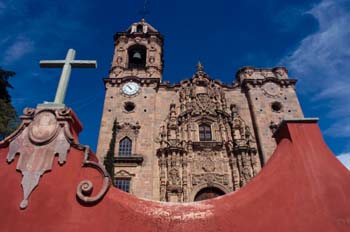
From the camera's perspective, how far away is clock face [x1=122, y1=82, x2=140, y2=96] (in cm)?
1802

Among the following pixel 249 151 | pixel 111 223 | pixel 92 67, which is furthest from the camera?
pixel 249 151

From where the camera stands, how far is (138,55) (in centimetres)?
2081

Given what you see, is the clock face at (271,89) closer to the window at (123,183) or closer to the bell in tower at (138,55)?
the bell in tower at (138,55)

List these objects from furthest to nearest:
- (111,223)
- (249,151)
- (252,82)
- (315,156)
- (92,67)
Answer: (252,82) < (249,151) < (92,67) < (315,156) < (111,223)

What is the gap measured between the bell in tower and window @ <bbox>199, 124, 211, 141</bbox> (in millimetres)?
5768

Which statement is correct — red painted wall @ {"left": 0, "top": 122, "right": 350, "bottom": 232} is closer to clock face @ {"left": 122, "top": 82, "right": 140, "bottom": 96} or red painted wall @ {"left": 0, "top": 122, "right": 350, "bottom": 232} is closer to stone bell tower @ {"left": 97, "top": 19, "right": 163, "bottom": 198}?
stone bell tower @ {"left": 97, "top": 19, "right": 163, "bottom": 198}

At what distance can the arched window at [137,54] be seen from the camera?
831 inches

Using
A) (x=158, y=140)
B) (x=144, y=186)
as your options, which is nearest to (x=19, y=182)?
(x=144, y=186)

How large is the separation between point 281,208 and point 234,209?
0.73m

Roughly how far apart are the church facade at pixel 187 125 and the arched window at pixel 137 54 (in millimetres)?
104

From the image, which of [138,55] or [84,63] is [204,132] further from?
[84,63]

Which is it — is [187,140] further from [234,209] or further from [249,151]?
[234,209]

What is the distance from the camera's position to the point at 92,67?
18.7 ft

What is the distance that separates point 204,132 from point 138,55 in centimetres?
969
